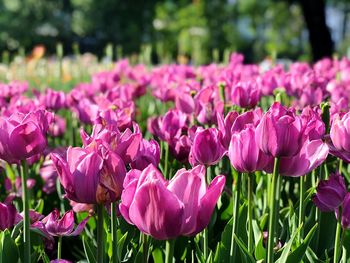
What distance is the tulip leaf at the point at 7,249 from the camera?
52.7 inches

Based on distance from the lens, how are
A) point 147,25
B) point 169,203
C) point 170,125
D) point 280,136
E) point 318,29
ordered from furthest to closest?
point 147,25
point 318,29
point 170,125
point 280,136
point 169,203

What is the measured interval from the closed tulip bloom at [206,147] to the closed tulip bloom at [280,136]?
194mm

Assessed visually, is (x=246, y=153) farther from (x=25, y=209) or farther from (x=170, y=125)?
(x=170, y=125)

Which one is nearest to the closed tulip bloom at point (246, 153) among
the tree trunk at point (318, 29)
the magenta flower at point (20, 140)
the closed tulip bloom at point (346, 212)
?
the closed tulip bloom at point (346, 212)

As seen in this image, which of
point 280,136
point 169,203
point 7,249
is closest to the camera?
point 169,203

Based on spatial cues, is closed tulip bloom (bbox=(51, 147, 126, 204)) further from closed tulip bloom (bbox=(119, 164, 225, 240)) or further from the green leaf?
the green leaf

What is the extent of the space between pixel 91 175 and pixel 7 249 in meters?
0.36

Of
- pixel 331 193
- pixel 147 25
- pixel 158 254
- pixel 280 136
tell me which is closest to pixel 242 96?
pixel 158 254

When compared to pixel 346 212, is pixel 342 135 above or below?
above

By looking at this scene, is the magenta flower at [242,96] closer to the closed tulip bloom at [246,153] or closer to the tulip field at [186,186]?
the tulip field at [186,186]

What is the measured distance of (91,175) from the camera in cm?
114

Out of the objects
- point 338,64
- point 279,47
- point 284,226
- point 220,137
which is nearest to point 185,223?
point 220,137

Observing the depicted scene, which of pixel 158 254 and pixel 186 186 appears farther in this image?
pixel 158 254

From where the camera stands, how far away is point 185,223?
40.6 inches
